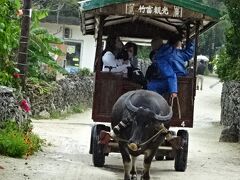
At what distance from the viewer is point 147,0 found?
10398 millimetres

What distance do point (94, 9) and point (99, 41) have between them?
2.65 feet

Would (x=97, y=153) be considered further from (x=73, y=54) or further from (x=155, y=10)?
(x=73, y=54)

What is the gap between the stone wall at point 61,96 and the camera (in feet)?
68.4

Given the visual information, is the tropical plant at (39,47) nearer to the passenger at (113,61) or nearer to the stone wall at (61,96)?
the stone wall at (61,96)

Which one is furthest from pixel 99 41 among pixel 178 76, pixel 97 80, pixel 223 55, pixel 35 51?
pixel 223 55

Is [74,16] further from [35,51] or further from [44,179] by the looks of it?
[44,179]

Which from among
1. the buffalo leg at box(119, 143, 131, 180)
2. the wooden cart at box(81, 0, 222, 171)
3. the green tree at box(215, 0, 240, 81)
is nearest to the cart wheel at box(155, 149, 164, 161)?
the wooden cart at box(81, 0, 222, 171)

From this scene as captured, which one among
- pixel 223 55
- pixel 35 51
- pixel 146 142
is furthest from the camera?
pixel 223 55

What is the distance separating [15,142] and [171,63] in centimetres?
297

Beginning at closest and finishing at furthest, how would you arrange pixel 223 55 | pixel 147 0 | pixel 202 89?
pixel 147 0
pixel 223 55
pixel 202 89

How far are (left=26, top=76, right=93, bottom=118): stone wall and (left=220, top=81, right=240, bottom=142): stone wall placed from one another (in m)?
5.87

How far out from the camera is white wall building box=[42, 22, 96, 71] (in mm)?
36812

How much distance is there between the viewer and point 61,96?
76.8 ft

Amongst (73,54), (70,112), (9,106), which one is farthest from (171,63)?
(73,54)
